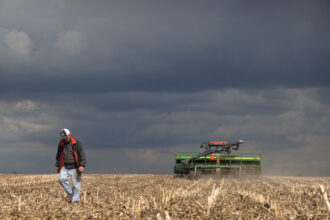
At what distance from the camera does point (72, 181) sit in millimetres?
12180

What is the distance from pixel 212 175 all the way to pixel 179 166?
242cm

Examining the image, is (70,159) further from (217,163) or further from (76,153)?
(217,163)

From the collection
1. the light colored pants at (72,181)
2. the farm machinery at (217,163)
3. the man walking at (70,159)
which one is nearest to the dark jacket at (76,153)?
the man walking at (70,159)

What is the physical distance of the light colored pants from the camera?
1191 cm

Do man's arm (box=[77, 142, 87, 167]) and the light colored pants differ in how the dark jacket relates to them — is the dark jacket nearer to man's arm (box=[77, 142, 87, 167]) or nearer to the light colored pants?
man's arm (box=[77, 142, 87, 167])

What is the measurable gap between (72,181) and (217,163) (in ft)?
54.0

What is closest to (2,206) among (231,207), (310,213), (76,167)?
(76,167)

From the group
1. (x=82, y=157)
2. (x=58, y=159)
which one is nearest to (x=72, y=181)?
(x=82, y=157)

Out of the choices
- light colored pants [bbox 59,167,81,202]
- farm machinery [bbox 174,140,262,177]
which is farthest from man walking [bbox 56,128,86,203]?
farm machinery [bbox 174,140,262,177]

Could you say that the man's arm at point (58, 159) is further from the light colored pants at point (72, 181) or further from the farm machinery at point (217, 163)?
the farm machinery at point (217, 163)

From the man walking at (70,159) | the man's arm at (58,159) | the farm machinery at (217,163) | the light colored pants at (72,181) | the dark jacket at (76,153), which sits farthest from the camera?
the farm machinery at (217,163)

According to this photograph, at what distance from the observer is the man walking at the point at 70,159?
12242 millimetres

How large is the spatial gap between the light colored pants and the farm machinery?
49.4 ft

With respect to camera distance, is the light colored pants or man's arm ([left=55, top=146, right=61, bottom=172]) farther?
man's arm ([left=55, top=146, right=61, bottom=172])
